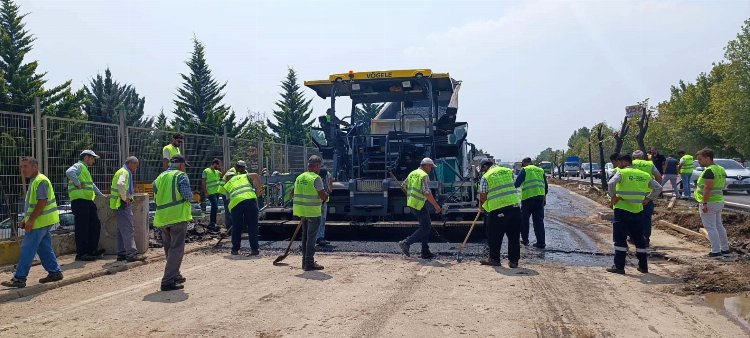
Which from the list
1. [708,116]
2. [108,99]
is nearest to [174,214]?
[708,116]

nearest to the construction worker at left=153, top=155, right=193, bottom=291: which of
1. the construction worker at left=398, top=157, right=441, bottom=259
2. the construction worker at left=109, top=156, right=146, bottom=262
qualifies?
the construction worker at left=109, top=156, right=146, bottom=262

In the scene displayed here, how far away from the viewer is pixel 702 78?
38.8 metres

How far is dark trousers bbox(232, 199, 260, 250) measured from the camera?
9.23 meters

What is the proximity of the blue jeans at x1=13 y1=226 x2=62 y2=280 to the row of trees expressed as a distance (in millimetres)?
16701

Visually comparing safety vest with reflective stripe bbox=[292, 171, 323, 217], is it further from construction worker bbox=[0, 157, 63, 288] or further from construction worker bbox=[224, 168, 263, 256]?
construction worker bbox=[0, 157, 63, 288]

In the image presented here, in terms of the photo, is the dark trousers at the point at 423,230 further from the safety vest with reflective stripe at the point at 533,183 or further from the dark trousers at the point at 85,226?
the dark trousers at the point at 85,226

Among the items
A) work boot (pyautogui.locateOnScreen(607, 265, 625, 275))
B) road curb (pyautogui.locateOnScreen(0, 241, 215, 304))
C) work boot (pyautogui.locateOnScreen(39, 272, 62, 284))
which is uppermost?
work boot (pyautogui.locateOnScreen(39, 272, 62, 284))

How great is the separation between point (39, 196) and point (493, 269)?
576cm

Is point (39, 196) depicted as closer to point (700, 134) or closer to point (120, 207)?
point (120, 207)

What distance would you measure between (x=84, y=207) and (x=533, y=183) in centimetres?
721

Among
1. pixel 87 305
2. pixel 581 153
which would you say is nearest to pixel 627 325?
pixel 87 305

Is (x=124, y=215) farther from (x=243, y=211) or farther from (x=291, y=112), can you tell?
(x=291, y=112)

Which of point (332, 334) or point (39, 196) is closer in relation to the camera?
point (332, 334)

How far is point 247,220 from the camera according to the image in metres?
9.34
